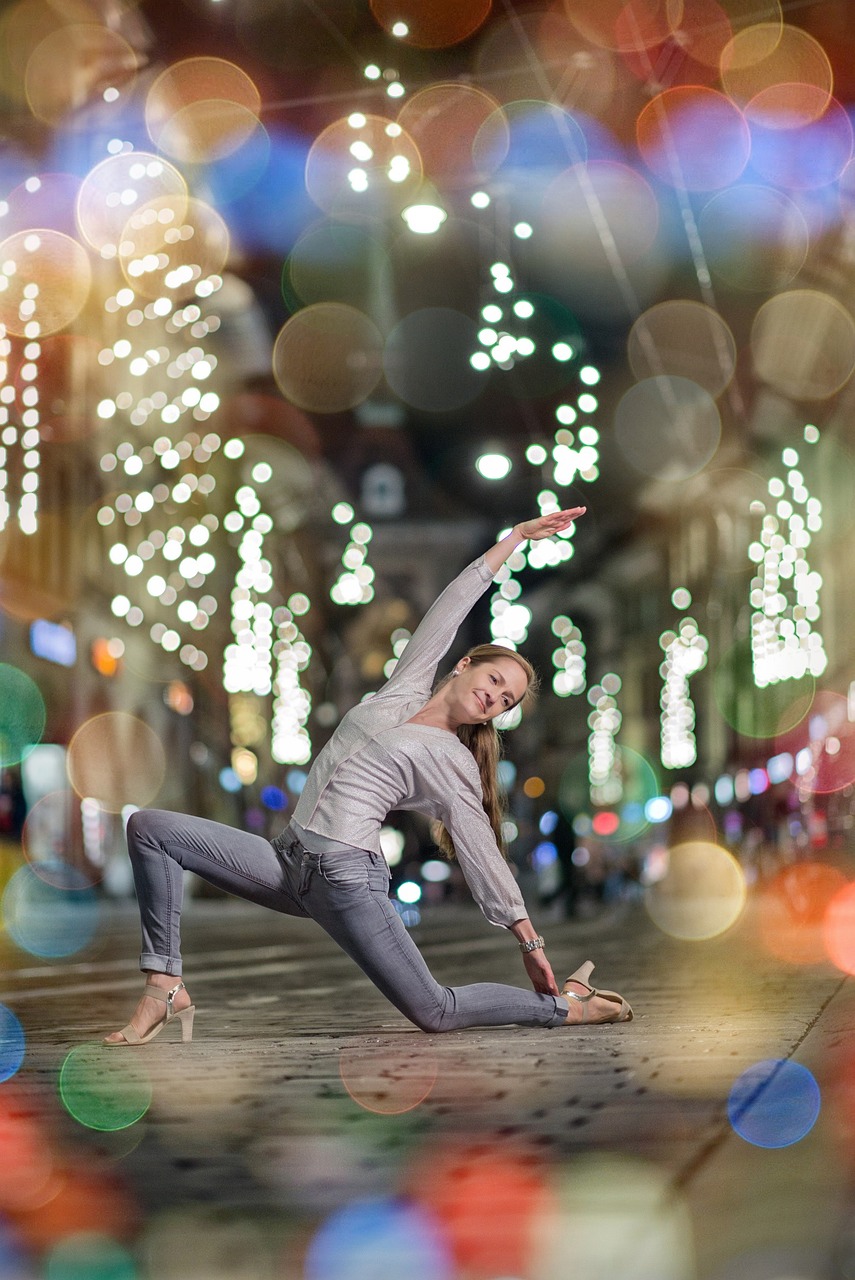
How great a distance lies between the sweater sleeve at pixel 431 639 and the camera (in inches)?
241

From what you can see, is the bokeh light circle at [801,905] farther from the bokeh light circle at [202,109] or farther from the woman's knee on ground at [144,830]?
the woman's knee on ground at [144,830]

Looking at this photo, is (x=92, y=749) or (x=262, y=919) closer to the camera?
(x=262, y=919)

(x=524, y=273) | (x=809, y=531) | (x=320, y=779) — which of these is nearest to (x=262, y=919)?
(x=524, y=273)

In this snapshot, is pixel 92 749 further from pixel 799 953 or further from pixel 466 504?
pixel 466 504

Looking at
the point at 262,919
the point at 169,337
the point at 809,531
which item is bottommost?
the point at 262,919

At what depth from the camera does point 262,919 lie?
Answer: 24953 millimetres

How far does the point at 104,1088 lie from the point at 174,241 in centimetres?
1951

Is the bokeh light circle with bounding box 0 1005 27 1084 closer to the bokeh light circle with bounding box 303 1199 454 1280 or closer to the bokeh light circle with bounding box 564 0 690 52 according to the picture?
the bokeh light circle with bounding box 303 1199 454 1280

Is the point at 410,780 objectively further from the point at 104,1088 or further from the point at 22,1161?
the point at 22,1161

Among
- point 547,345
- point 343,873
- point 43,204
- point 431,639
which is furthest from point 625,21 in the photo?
point 43,204

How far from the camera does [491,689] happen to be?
5.93 metres

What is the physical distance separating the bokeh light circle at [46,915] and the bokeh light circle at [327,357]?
1374 centimetres

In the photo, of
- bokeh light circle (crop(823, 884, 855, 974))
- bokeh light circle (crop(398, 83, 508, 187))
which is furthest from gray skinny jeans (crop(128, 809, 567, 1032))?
bokeh light circle (crop(398, 83, 508, 187))

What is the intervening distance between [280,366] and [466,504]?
4524 centimetres
